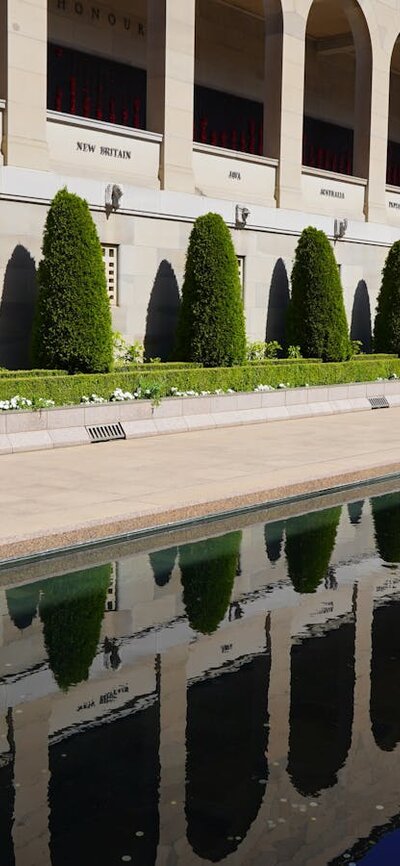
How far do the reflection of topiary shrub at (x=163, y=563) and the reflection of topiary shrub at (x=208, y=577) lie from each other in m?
0.09

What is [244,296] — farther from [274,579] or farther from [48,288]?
[274,579]

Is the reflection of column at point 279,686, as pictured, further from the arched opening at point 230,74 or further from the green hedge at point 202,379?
the arched opening at point 230,74

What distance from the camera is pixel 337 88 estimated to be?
31.6 meters

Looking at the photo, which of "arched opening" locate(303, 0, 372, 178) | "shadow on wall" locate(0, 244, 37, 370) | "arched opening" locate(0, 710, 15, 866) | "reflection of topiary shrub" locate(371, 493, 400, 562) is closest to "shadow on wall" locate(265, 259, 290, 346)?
"arched opening" locate(303, 0, 372, 178)

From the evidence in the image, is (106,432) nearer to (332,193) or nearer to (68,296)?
(68,296)

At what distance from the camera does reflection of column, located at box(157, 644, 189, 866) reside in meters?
4.57

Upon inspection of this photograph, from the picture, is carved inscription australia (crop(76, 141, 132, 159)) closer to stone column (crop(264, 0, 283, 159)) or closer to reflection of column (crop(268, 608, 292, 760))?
stone column (crop(264, 0, 283, 159))

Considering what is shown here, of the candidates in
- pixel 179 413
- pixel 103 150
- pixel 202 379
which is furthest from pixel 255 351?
pixel 103 150

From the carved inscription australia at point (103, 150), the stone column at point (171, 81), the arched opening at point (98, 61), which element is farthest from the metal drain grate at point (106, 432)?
the arched opening at point (98, 61)

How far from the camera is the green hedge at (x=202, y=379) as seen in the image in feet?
54.9

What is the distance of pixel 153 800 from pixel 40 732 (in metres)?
1.05

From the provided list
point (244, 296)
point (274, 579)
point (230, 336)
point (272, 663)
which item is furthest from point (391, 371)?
point (272, 663)

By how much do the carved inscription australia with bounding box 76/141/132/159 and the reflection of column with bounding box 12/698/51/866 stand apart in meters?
15.7

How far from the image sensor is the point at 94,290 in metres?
18.3
